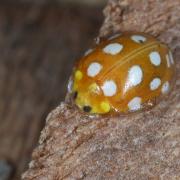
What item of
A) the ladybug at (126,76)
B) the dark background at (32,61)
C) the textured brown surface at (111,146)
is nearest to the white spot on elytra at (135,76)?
the ladybug at (126,76)

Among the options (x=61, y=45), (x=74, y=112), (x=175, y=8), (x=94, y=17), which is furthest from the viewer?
(x=94, y=17)

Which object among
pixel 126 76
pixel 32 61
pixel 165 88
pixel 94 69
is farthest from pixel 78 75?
pixel 32 61

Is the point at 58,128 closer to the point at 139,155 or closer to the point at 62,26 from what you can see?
the point at 139,155

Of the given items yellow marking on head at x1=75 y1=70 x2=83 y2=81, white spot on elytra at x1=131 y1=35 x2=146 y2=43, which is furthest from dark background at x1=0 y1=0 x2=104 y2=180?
white spot on elytra at x1=131 y1=35 x2=146 y2=43

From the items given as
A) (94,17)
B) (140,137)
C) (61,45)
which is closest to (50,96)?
(61,45)

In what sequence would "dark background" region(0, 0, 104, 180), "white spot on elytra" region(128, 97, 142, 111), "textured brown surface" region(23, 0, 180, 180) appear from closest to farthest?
"textured brown surface" region(23, 0, 180, 180)
"white spot on elytra" region(128, 97, 142, 111)
"dark background" region(0, 0, 104, 180)

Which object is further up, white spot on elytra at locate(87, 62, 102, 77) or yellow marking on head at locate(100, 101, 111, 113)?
white spot on elytra at locate(87, 62, 102, 77)

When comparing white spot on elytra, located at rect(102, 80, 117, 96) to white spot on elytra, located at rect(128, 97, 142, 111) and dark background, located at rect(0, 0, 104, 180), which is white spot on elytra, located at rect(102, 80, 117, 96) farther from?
dark background, located at rect(0, 0, 104, 180)
